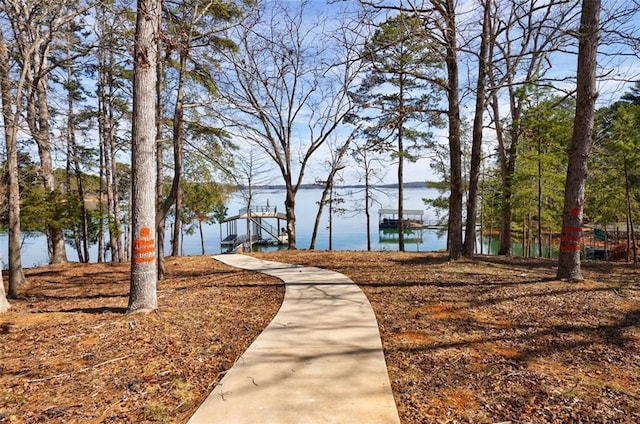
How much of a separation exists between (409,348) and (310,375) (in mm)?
1117

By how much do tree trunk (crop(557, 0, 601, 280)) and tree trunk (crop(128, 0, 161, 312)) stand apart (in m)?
6.30

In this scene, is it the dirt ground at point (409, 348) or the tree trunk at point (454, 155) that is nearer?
the dirt ground at point (409, 348)

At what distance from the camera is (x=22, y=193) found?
31.7 ft

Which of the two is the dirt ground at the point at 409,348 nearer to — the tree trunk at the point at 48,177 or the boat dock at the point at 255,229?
the tree trunk at the point at 48,177

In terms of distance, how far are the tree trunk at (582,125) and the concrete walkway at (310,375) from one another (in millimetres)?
3677

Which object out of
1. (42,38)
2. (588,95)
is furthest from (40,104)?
(588,95)

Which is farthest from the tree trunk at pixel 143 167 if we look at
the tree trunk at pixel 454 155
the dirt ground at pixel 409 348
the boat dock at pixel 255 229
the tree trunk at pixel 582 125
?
the boat dock at pixel 255 229

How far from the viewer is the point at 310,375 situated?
2.82 m

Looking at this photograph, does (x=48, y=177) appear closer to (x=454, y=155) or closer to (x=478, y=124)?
(x=454, y=155)

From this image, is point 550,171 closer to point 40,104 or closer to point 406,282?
point 406,282

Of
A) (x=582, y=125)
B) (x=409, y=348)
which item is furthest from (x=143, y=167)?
(x=582, y=125)

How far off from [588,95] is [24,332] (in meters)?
8.49

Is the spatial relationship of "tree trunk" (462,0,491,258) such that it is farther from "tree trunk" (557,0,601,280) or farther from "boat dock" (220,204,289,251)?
"boat dock" (220,204,289,251)

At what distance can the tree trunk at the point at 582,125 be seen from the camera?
17.8 ft
